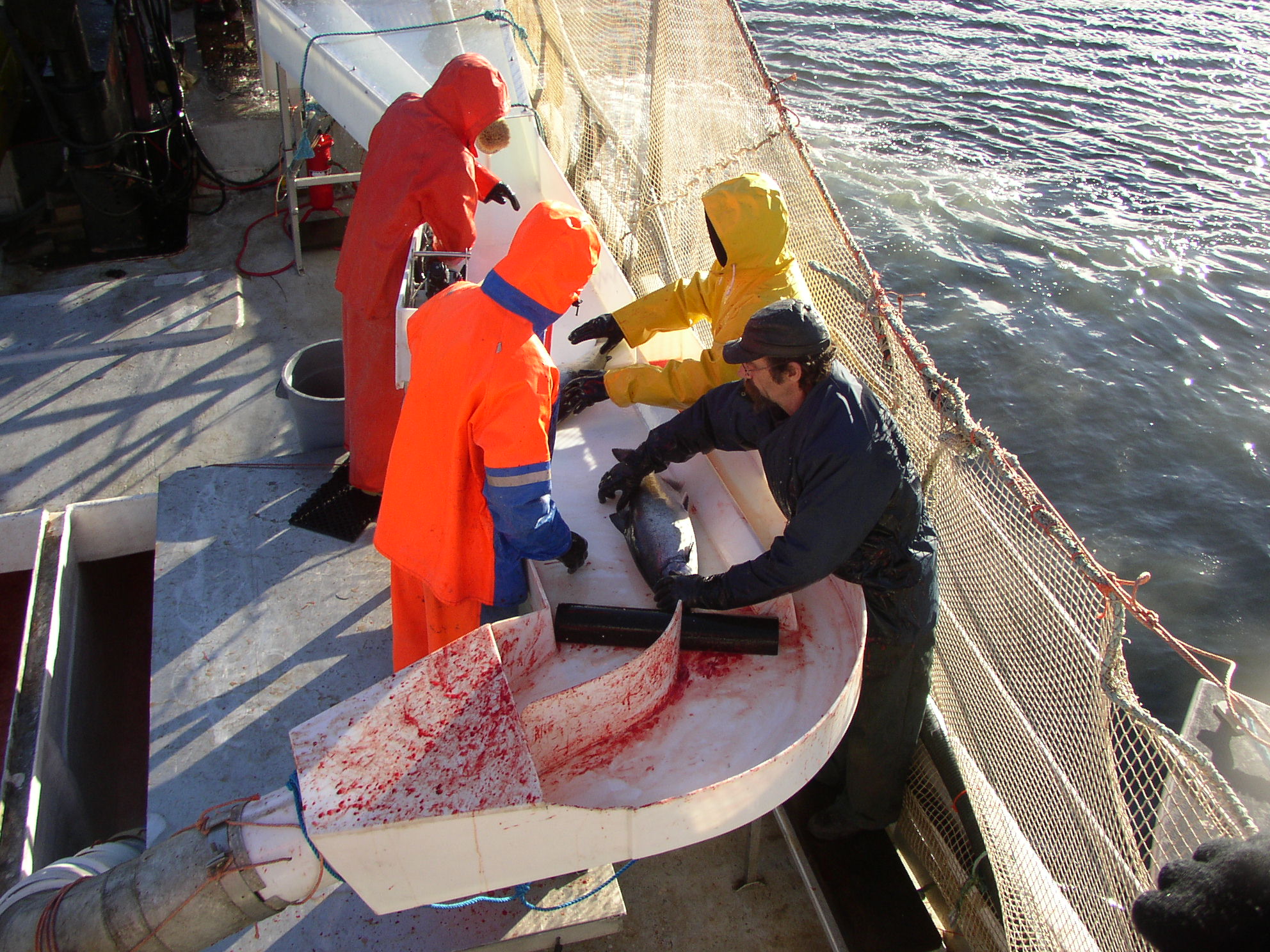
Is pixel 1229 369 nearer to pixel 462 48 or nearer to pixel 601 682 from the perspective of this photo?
pixel 462 48

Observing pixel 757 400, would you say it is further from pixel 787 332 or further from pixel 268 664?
pixel 268 664

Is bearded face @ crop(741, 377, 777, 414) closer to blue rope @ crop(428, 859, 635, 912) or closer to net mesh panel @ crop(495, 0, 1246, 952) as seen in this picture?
net mesh panel @ crop(495, 0, 1246, 952)

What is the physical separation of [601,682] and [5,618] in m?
4.34

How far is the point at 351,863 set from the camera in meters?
2.07

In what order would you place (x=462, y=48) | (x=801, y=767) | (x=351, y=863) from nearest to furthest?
(x=351, y=863) < (x=801, y=767) < (x=462, y=48)

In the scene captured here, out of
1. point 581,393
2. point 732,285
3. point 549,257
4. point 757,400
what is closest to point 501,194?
point 581,393

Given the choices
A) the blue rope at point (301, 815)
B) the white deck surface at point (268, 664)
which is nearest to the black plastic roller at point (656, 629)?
A: the blue rope at point (301, 815)

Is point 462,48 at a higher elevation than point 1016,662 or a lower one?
higher

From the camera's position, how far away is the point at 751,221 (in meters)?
3.60

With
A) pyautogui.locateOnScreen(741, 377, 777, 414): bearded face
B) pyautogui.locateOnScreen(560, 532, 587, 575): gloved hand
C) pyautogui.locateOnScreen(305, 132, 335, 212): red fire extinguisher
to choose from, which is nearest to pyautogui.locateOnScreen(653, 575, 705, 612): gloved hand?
pyautogui.locateOnScreen(560, 532, 587, 575): gloved hand

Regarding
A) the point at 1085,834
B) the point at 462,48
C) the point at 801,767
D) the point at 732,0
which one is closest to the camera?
the point at 801,767

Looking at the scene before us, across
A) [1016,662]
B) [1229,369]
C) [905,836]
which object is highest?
[1016,662]

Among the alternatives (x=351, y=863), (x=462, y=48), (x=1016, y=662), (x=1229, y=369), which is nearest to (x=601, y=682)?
(x=351, y=863)

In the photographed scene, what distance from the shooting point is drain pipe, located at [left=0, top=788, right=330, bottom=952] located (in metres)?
2.27
